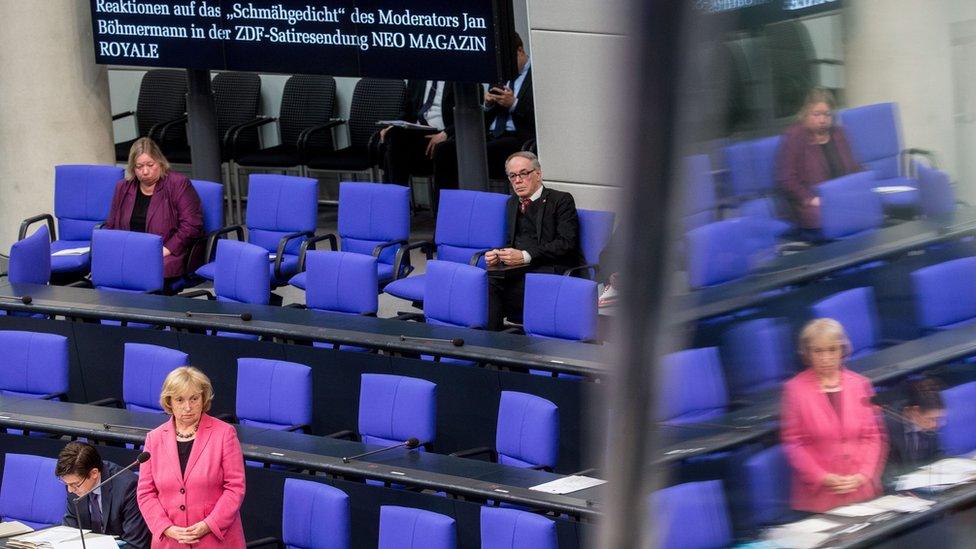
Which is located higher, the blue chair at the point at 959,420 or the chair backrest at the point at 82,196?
the chair backrest at the point at 82,196

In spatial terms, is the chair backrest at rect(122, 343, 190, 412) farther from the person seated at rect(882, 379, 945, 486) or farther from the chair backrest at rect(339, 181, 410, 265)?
the person seated at rect(882, 379, 945, 486)

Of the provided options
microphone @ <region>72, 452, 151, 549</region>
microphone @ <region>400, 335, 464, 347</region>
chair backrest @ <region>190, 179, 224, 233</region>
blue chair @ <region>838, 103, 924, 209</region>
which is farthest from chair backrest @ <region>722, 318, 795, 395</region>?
chair backrest @ <region>190, 179, 224, 233</region>

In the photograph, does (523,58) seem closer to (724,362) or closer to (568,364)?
(568,364)

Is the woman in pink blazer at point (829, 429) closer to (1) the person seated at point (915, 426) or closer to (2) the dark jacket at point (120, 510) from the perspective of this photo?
(1) the person seated at point (915, 426)

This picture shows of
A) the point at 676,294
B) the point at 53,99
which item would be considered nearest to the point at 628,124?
the point at 676,294

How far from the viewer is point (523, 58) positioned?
9.57m

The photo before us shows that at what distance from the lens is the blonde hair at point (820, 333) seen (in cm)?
86

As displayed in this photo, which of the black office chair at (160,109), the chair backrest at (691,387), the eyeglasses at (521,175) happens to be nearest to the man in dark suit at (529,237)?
the eyeglasses at (521,175)

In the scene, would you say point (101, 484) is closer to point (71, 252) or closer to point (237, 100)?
point (71, 252)

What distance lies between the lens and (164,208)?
8.80m

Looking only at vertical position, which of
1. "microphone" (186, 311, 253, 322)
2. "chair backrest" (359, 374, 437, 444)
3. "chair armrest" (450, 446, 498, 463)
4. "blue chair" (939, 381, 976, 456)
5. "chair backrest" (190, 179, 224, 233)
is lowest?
"chair armrest" (450, 446, 498, 463)

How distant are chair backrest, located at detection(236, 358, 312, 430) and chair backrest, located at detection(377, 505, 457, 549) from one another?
1.07 meters

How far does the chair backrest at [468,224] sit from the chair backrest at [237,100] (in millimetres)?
4411

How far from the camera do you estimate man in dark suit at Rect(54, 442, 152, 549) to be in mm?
6090
